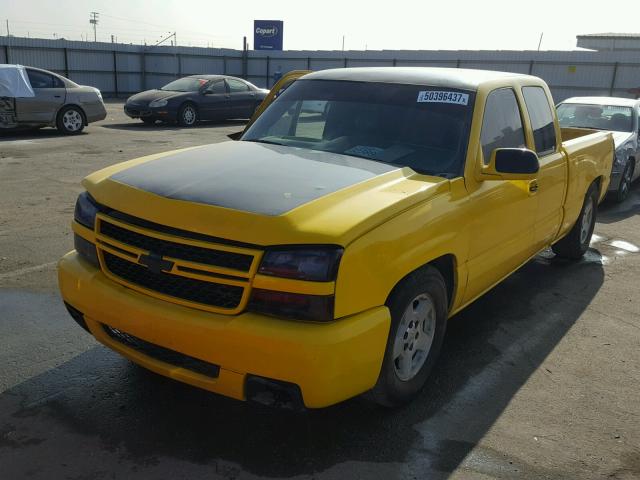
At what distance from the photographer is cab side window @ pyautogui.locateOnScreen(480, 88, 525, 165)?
154 inches

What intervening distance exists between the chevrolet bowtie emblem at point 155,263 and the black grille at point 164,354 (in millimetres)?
373

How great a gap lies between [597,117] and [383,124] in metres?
7.64

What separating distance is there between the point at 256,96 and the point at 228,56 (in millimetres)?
13032

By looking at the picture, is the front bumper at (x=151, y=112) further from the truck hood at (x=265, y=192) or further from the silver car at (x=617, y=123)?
the truck hood at (x=265, y=192)

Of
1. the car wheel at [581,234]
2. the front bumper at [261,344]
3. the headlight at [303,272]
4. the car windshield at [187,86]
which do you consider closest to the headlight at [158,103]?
the car windshield at [187,86]

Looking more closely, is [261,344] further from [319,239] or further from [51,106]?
[51,106]

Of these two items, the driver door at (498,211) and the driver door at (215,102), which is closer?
the driver door at (498,211)

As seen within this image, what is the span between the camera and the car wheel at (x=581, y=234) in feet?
19.9

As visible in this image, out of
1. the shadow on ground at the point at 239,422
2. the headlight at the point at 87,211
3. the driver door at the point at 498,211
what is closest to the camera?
the shadow on ground at the point at 239,422

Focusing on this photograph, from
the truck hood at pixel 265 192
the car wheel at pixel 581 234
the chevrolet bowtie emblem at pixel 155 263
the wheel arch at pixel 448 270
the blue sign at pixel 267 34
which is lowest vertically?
the car wheel at pixel 581 234

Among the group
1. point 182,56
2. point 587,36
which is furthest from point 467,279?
point 587,36

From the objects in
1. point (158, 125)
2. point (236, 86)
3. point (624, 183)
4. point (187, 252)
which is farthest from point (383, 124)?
point (236, 86)

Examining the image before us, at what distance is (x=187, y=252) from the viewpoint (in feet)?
9.02

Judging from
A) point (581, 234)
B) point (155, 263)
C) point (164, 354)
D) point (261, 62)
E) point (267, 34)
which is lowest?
point (581, 234)
